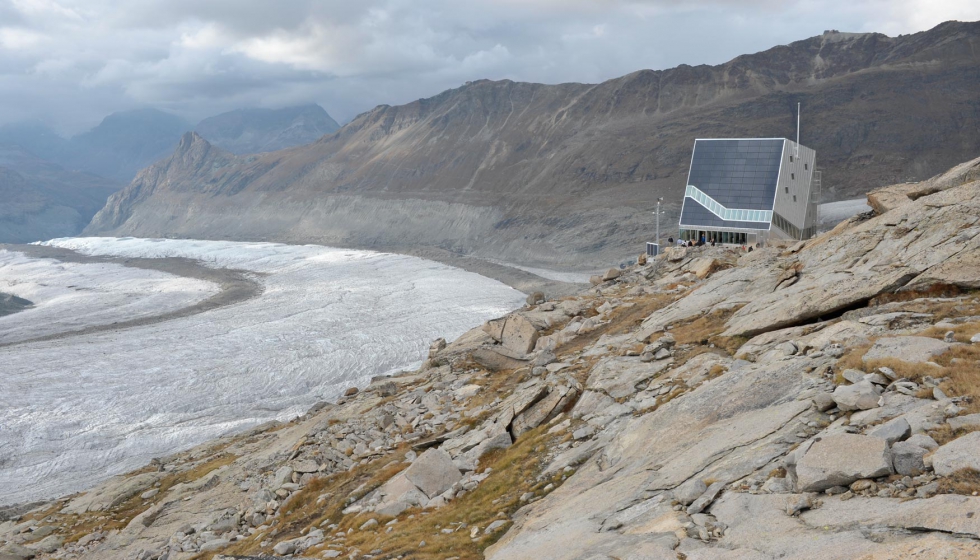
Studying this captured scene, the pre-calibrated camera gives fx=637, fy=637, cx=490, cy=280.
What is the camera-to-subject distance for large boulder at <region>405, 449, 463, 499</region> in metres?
19.3

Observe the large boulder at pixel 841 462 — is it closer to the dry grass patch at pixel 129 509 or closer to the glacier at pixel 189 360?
the dry grass patch at pixel 129 509

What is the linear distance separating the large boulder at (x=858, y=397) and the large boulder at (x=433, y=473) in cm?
1127

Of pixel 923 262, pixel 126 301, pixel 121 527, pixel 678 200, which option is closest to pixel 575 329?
pixel 923 262

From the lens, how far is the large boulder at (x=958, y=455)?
345 inches

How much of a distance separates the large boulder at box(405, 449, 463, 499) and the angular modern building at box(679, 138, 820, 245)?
41315 mm

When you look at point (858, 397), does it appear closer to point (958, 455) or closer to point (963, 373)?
Result: point (963, 373)

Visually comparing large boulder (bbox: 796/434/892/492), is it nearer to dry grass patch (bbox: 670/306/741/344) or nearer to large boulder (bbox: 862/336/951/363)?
large boulder (bbox: 862/336/951/363)

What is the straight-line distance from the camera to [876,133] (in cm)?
16300

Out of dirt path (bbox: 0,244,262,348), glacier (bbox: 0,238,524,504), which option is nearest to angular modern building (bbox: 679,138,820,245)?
glacier (bbox: 0,238,524,504)

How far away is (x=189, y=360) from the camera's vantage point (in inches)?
2739

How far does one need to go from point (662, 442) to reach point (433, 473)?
26.3ft

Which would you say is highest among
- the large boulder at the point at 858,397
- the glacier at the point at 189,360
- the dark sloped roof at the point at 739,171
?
the dark sloped roof at the point at 739,171

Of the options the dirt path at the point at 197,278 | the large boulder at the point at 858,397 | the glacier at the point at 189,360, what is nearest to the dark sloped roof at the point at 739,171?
the glacier at the point at 189,360

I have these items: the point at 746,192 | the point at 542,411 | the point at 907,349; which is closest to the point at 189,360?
the point at 746,192
